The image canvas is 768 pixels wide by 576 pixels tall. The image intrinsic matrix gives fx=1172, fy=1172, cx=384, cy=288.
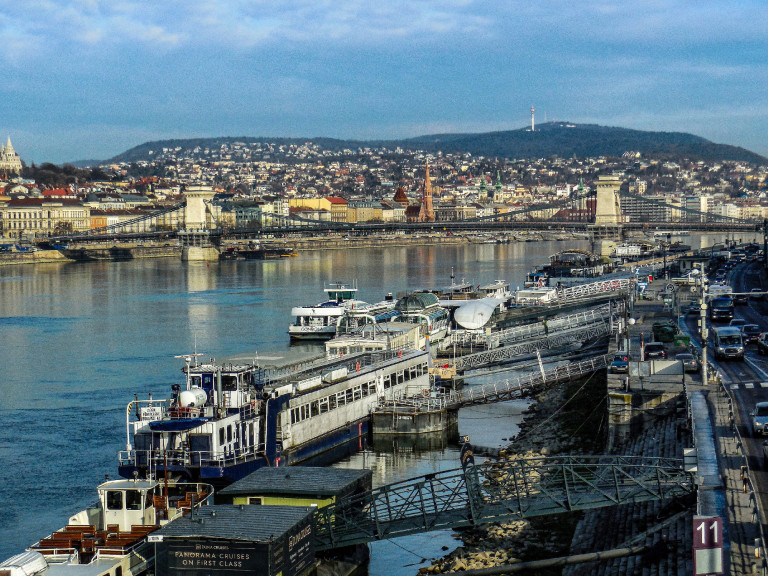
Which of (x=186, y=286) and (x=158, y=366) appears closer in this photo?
(x=158, y=366)

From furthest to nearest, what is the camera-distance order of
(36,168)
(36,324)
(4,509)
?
(36,168) → (36,324) → (4,509)

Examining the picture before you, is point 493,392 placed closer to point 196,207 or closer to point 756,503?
point 756,503

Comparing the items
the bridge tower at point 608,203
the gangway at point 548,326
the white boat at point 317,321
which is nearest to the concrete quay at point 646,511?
the gangway at point 548,326

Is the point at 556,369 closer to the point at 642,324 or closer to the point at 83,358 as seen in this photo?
the point at 642,324

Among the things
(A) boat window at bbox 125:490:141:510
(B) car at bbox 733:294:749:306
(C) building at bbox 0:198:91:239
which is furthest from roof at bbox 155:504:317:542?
(C) building at bbox 0:198:91:239

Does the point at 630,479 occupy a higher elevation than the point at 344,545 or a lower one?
higher

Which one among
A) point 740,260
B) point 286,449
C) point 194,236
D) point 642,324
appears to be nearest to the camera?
point 286,449

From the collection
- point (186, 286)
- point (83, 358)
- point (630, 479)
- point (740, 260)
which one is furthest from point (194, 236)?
point (630, 479)

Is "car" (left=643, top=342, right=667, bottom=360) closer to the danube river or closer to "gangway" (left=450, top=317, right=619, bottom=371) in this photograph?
the danube river
